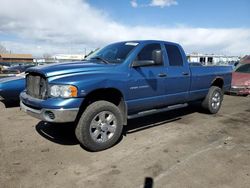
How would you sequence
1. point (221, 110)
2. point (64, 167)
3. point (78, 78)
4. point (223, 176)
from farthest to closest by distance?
point (221, 110), point (78, 78), point (64, 167), point (223, 176)

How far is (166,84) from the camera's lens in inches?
225

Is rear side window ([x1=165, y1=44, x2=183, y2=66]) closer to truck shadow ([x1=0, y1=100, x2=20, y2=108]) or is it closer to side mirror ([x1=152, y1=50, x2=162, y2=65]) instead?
side mirror ([x1=152, y1=50, x2=162, y2=65])

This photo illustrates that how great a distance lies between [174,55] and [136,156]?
2.88 m

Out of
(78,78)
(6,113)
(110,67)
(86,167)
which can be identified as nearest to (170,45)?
(110,67)

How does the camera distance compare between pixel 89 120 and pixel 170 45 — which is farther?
pixel 170 45

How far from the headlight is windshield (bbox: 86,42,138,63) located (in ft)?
4.38

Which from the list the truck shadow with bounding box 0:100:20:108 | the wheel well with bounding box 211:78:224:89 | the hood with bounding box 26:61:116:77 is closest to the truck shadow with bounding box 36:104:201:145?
the hood with bounding box 26:61:116:77

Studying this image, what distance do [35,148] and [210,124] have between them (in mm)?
4112

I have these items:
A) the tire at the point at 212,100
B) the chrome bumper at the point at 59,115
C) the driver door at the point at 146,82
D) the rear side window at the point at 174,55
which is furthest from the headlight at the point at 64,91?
the tire at the point at 212,100

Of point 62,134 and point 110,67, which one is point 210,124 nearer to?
point 110,67

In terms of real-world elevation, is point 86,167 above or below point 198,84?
below

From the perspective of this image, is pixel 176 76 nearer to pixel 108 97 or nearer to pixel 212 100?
pixel 108 97

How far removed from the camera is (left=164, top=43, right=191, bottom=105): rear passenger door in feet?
19.1

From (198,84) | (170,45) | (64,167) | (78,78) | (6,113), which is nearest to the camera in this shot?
(64,167)
